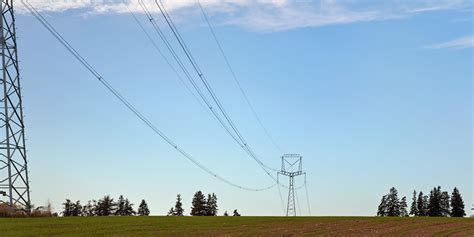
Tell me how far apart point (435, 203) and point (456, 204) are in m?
4.65

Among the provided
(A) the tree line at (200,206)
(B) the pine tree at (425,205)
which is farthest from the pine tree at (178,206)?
(B) the pine tree at (425,205)

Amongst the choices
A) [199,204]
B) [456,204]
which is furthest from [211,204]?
[456,204]

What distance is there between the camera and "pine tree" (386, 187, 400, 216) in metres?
150

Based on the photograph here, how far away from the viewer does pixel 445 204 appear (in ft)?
473

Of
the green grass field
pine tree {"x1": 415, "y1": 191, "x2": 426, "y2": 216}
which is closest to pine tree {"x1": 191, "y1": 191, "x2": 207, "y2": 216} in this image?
pine tree {"x1": 415, "y1": 191, "x2": 426, "y2": 216}

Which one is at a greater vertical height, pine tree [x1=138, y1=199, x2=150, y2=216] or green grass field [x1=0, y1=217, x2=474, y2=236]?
pine tree [x1=138, y1=199, x2=150, y2=216]

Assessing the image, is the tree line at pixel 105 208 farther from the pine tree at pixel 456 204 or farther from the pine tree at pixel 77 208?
the pine tree at pixel 456 204

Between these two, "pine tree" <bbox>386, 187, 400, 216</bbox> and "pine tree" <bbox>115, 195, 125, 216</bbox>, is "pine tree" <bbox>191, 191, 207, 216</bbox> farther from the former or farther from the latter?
"pine tree" <bbox>386, 187, 400, 216</bbox>

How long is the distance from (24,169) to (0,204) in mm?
3718

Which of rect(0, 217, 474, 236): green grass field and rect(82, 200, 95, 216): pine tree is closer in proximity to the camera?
rect(0, 217, 474, 236): green grass field

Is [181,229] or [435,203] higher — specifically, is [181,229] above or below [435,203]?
below

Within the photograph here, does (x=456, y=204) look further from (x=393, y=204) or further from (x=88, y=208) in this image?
(x=88, y=208)

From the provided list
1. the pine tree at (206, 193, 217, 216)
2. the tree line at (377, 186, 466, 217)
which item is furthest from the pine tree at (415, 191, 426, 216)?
the pine tree at (206, 193, 217, 216)

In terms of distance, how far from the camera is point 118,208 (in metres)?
148
